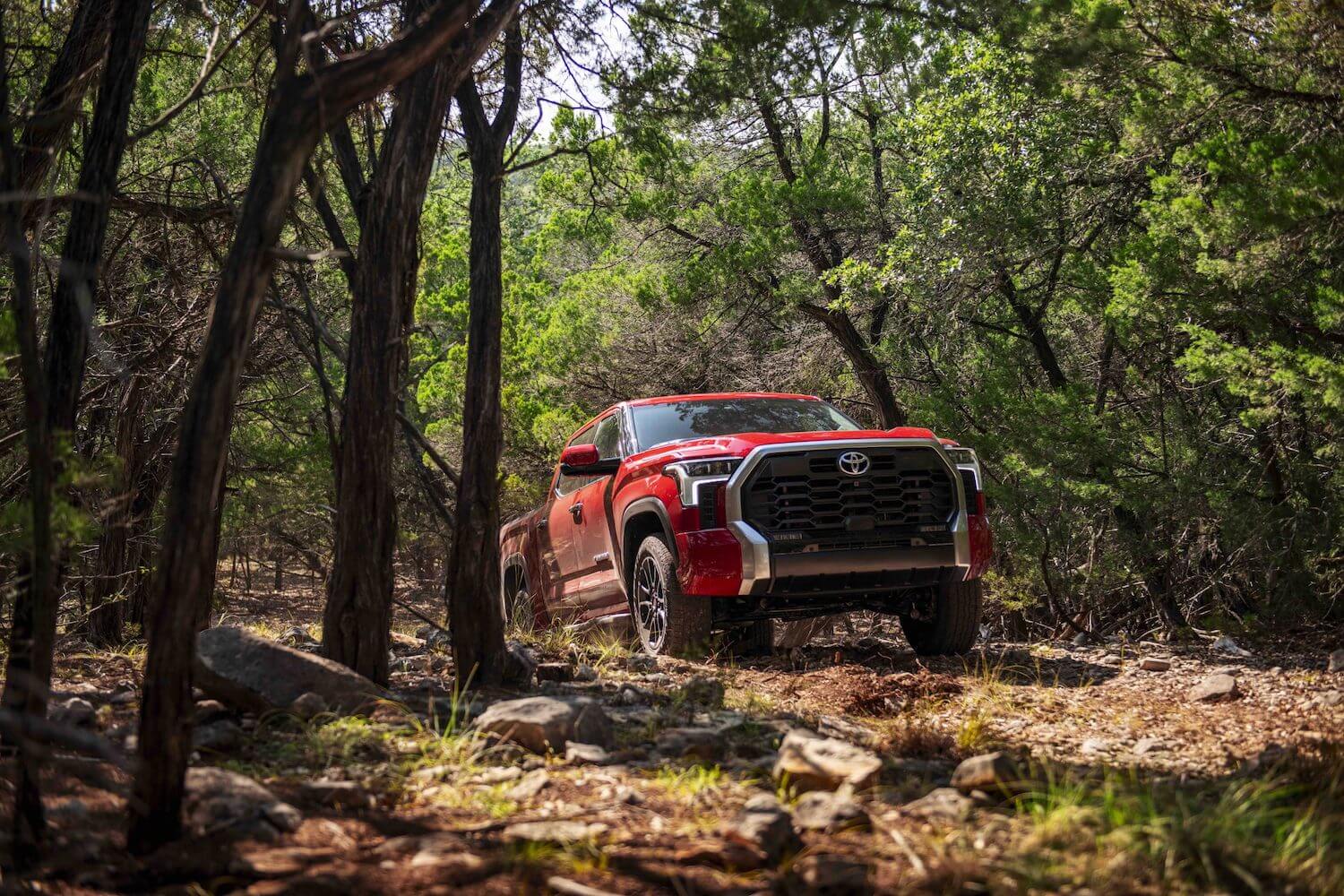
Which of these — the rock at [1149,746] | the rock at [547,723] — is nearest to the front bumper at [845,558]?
the rock at [1149,746]

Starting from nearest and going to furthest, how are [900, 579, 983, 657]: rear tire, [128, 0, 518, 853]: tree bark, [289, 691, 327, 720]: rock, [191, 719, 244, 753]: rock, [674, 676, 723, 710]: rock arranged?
Result: [128, 0, 518, 853]: tree bark, [191, 719, 244, 753]: rock, [289, 691, 327, 720]: rock, [674, 676, 723, 710]: rock, [900, 579, 983, 657]: rear tire

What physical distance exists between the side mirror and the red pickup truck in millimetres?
10

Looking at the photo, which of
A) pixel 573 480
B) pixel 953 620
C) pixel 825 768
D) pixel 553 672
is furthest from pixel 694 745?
pixel 573 480

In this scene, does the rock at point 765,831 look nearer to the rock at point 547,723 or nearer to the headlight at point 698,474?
the rock at point 547,723

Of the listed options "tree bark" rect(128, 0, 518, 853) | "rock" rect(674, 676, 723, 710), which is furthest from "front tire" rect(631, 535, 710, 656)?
"tree bark" rect(128, 0, 518, 853)

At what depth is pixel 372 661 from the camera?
5969 millimetres

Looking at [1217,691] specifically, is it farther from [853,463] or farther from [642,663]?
[642,663]

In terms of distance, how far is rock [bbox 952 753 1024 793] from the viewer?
4.12 m

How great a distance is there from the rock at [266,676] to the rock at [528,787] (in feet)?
Answer: 4.09

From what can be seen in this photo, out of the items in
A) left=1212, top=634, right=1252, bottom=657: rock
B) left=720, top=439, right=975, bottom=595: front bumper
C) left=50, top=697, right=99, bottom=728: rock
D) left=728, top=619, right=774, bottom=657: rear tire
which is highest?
left=720, top=439, right=975, bottom=595: front bumper

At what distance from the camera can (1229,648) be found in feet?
28.1

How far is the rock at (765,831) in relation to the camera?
3461 mm

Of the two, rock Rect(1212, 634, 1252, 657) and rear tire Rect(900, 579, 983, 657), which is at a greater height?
rear tire Rect(900, 579, 983, 657)

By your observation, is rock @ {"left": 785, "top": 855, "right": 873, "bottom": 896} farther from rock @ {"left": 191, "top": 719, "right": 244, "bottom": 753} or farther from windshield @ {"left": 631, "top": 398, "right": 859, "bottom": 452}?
windshield @ {"left": 631, "top": 398, "right": 859, "bottom": 452}
